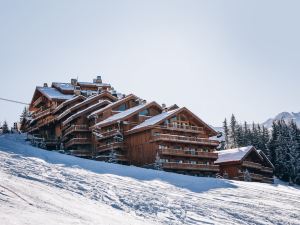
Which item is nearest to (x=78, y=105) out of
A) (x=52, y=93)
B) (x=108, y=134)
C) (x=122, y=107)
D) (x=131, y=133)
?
(x=122, y=107)

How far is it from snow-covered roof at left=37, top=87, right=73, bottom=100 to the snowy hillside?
31918mm

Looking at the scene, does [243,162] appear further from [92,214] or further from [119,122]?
[92,214]

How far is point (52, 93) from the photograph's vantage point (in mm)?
69750

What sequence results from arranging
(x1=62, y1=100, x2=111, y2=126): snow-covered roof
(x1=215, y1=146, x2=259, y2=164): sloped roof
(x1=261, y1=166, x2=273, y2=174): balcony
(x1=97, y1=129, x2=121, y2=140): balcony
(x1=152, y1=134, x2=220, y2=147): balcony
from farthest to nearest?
(x1=261, y1=166, x2=273, y2=174): balcony → (x1=215, y1=146, x2=259, y2=164): sloped roof → (x1=62, y1=100, x2=111, y2=126): snow-covered roof → (x1=97, y1=129, x2=121, y2=140): balcony → (x1=152, y1=134, x2=220, y2=147): balcony

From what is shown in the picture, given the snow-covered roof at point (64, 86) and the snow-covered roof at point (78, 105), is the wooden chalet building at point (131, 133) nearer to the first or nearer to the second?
the snow-covered roof at point (78, 105)

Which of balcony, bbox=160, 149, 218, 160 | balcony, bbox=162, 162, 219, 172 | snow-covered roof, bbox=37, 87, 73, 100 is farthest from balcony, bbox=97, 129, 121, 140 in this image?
snow-covered roof, bbox=37, 87, 73, 100

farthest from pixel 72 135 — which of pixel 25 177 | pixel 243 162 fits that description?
pixel 25 177

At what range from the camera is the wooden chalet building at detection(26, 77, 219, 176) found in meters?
50.8

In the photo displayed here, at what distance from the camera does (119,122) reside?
5353 cm

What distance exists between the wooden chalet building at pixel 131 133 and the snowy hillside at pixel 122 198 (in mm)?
15333

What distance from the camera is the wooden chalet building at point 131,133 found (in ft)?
167

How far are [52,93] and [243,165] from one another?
33.5 meters

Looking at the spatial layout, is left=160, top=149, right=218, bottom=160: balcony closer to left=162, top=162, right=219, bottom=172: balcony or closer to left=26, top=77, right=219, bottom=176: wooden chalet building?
left=26, top=77, right=219, bottom=176: wooden chalet building

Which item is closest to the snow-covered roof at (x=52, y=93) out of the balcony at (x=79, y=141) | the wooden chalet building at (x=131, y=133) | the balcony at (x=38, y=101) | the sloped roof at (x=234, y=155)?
the wooden chalet building at (x=131, y=133)
